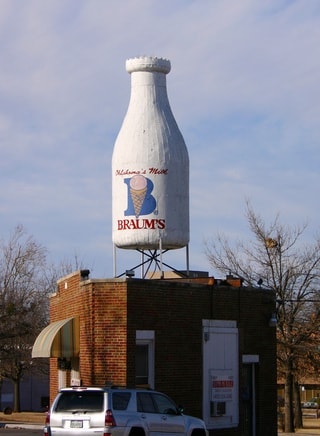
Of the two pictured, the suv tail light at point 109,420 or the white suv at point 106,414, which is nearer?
the suv tail light at point 109,420

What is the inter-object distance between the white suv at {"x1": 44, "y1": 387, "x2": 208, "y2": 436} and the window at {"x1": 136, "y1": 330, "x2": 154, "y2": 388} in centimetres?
410

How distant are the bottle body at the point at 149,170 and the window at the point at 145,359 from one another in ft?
12.4

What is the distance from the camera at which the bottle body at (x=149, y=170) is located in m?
28.4

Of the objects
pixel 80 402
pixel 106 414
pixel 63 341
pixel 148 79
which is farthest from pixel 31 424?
pixel 106 414

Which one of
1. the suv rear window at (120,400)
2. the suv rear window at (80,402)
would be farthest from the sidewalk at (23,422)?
the suv rear window at (120,400)

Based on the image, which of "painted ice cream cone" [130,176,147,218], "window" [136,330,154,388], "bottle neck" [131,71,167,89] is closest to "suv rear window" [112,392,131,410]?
"window" [136,330,154,388]

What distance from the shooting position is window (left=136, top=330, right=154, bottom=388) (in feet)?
83.4

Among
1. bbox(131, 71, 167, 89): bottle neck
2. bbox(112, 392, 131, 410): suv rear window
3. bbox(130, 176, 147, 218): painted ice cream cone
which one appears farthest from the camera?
bbox(131, 71, 167, 89): bottle neck

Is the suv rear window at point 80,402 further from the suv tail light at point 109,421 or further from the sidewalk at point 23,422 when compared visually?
the sidewalk at point 23,422

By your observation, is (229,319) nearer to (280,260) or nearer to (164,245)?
(164,245)

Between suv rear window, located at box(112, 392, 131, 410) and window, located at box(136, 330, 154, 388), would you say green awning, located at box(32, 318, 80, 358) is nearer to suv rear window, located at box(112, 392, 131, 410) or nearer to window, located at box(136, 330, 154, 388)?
window, located at box(136, 330, 154, 388)

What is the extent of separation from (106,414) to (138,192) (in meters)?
9.83

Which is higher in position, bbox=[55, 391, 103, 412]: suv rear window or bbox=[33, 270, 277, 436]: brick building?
bbox=[33, 270, 277, 436]: brick building

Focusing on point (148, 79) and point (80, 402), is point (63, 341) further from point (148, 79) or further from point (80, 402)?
point (148, 79)
